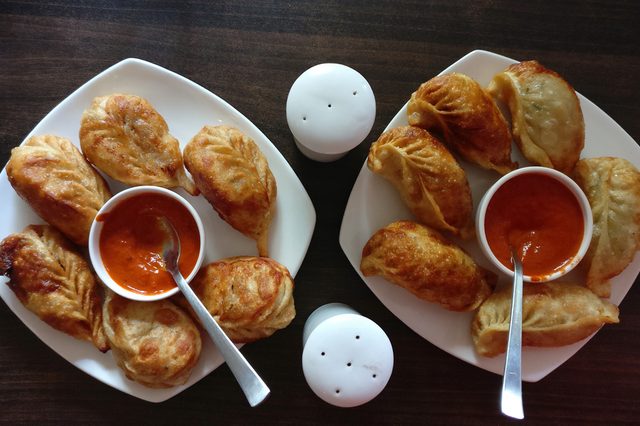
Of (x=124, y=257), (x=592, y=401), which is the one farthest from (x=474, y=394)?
(x=124, y=257)

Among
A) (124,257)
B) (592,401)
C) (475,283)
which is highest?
(124,257)

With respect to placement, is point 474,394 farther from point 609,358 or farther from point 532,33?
point 532,33

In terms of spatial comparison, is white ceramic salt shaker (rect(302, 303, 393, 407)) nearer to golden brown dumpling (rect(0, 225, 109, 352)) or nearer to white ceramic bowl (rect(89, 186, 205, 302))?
white ceramic bowl (rect(89, 186, 205, 302))

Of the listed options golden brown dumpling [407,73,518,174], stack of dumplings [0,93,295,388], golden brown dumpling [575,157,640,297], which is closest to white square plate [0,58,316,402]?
stack of dumplings [0,93,295,388]

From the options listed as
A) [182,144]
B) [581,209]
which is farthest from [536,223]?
[182,144]

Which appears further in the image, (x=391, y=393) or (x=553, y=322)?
(x=391, y=393)

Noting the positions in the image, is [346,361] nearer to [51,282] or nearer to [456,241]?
[456,241]
